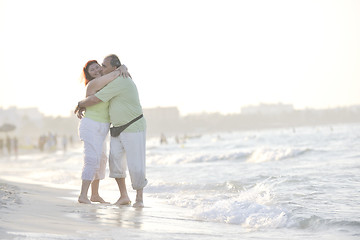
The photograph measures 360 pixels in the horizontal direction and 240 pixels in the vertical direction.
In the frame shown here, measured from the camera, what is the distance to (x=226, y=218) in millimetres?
4754

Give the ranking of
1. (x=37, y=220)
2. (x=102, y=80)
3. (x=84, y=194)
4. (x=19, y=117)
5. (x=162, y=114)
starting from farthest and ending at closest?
1. (x=162, y=114)
2. (x=19, y=117)
3. (x=84, y=194)
4. (x=102, y=80)
5. (x=37, y=220)

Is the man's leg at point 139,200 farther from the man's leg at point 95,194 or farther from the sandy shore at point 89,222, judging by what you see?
the man's leg at point 95,194

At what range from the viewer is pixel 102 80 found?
5.01 meters

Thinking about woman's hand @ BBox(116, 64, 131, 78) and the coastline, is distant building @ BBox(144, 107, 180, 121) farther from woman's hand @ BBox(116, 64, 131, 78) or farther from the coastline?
the coastline

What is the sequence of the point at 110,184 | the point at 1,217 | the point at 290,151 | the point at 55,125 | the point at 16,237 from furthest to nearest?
1. the point at 55,125
2. the point at 290,151
3. the point at 110,184
4. the point at 1,217
5. the point at 16,237

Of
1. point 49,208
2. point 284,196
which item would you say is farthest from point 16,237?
point 284,196

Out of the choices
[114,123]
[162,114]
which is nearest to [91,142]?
[114,123]

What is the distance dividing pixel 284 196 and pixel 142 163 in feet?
6.65

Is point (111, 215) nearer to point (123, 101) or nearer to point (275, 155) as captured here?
point (123, 101)

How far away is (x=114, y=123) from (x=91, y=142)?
0.96 ft

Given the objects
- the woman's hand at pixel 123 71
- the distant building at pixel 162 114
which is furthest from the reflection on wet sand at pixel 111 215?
the distant building at pixel 162 114

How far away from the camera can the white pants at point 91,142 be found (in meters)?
5.08

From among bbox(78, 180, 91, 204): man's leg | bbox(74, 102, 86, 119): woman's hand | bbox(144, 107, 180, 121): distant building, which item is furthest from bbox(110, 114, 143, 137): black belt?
bbox(144, 107, 180, 121): distant building

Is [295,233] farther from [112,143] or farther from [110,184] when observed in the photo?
[110,184]
